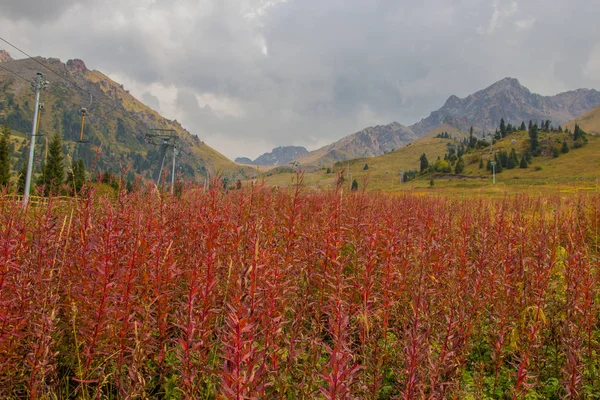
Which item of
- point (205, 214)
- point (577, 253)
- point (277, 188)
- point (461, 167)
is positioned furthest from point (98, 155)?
point (461, 167)

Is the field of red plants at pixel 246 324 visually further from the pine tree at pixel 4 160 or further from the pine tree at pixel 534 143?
the pine tree at pixel 534 143

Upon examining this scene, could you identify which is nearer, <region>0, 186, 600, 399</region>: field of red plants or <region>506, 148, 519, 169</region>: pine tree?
<region>0, 186, 600, 399</region>: field of red plants

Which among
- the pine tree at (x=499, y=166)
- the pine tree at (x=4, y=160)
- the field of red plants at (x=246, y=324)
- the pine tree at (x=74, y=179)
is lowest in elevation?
the field of red plants at (x=246, y=324)

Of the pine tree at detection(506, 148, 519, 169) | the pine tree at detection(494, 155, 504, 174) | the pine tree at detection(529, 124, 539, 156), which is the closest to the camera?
the pine tree at detection(494, 155, 504, 174)

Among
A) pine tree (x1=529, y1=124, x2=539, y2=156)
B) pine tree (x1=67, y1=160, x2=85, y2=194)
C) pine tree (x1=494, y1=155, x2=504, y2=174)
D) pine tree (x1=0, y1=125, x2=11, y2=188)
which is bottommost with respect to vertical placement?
pine tree (x1=67, y1=160, x2=85, y2=194)

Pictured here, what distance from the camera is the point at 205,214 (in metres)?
4.46

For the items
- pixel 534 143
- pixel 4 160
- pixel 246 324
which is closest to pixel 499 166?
pixel 534 143

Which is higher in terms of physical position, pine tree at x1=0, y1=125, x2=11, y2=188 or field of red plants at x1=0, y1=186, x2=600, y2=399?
pine tree at x1=0, y1=125, x2=11, y2=188

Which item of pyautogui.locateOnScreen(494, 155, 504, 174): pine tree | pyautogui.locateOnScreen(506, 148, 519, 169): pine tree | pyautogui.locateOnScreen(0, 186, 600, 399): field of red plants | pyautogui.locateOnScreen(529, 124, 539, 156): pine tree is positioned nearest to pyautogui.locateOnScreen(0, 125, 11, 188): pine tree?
pyautogui.locateOnScreen(0, 186, 600, 399): field of red plants

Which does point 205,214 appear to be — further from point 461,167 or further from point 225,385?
point 461,167

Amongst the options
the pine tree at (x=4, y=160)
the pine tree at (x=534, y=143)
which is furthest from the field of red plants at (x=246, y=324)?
the pine tree at (x=534, y=143)

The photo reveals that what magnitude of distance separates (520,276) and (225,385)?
4501mm

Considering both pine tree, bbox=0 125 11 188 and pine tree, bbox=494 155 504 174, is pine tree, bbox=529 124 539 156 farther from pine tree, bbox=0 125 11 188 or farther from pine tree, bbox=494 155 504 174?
pine tree, bbox=0 125 11 188

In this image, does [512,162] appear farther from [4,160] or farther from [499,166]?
[4,160]
